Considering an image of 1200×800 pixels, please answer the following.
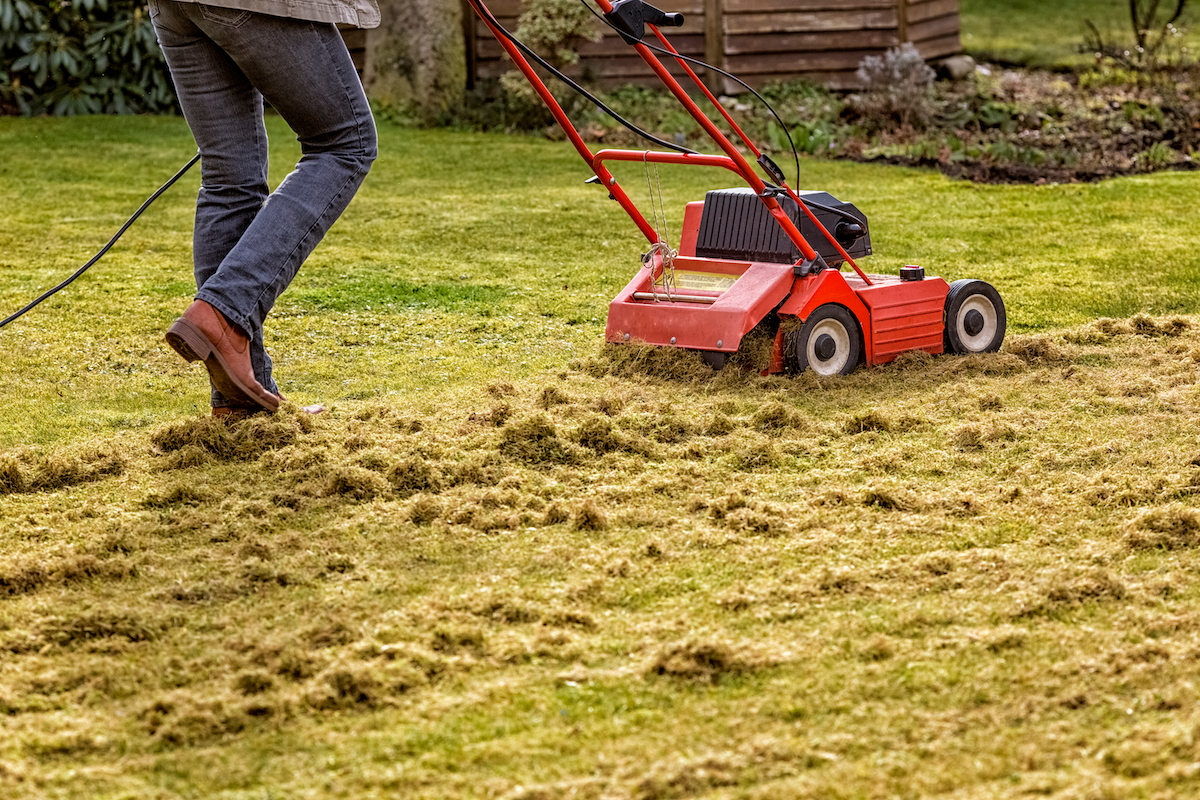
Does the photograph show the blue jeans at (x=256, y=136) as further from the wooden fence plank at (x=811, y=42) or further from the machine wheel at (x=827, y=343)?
the wooden fence plank at (x=811, y=42)

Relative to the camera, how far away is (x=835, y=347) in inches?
150

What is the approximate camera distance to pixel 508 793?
1.70 m

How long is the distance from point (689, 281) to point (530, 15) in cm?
643

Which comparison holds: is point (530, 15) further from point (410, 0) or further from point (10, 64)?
point (10, 64)

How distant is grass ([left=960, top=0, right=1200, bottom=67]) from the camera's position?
45.3 ft

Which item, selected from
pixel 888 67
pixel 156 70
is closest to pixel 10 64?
pixel 156 70

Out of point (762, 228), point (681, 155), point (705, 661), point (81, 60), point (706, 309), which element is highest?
point (81, 60)

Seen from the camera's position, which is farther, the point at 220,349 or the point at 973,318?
the point at 973,318

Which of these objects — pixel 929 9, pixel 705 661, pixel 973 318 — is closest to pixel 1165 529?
pixel 705 661

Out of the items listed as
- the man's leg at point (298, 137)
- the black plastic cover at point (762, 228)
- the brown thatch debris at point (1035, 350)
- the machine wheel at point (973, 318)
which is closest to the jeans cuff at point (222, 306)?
the man's leg at point (298, 137)

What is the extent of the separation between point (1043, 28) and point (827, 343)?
14.0m

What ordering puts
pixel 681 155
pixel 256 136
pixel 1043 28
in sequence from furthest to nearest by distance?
pixel 1043 28, pixel 681 155, pixel 256 136

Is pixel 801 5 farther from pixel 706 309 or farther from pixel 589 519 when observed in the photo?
pixel 589 519

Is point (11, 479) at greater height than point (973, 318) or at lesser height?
lesser
